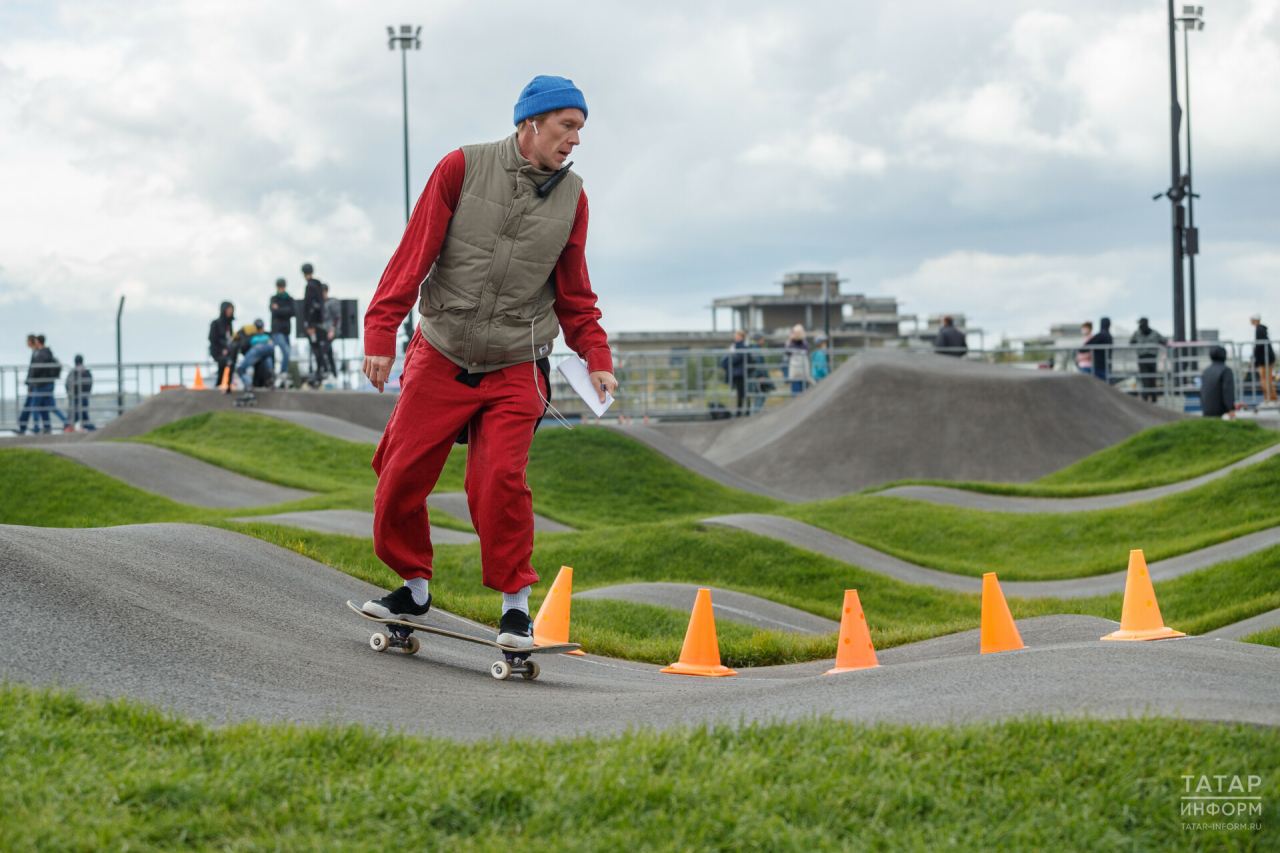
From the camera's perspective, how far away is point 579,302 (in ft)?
18.1

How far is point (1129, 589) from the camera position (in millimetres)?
7016

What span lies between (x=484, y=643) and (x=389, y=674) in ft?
2.02

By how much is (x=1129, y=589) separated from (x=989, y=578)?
905 millimetres

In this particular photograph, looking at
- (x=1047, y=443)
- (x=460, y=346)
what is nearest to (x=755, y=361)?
(x=1047, y=443)

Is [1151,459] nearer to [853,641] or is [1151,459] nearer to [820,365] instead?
[820,365]

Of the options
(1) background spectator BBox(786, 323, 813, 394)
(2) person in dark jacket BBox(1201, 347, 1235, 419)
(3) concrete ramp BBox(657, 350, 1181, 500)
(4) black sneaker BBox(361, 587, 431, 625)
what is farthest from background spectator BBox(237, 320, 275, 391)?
(2) person in dark jacket BBox(1201, 347, 1235, 419)

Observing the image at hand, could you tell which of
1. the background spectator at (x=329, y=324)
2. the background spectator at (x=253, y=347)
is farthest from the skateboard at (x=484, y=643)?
the background spectator at (x=329, y=324)

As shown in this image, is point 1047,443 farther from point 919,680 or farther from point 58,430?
point 58,430

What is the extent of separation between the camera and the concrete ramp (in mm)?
23234

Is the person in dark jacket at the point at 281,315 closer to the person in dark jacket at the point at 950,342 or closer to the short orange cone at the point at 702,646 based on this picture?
the person in dark jacket at the point at 950,342

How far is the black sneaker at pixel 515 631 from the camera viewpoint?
536 centimetres

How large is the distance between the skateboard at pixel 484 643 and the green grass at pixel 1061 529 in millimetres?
9353

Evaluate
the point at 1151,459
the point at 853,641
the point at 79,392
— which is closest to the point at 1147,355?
the point at 1151,459

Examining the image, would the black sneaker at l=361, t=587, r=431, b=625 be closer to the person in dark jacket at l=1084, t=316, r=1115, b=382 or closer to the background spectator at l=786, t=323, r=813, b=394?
the background spectator at l=786, t=323, r=813, b=394
